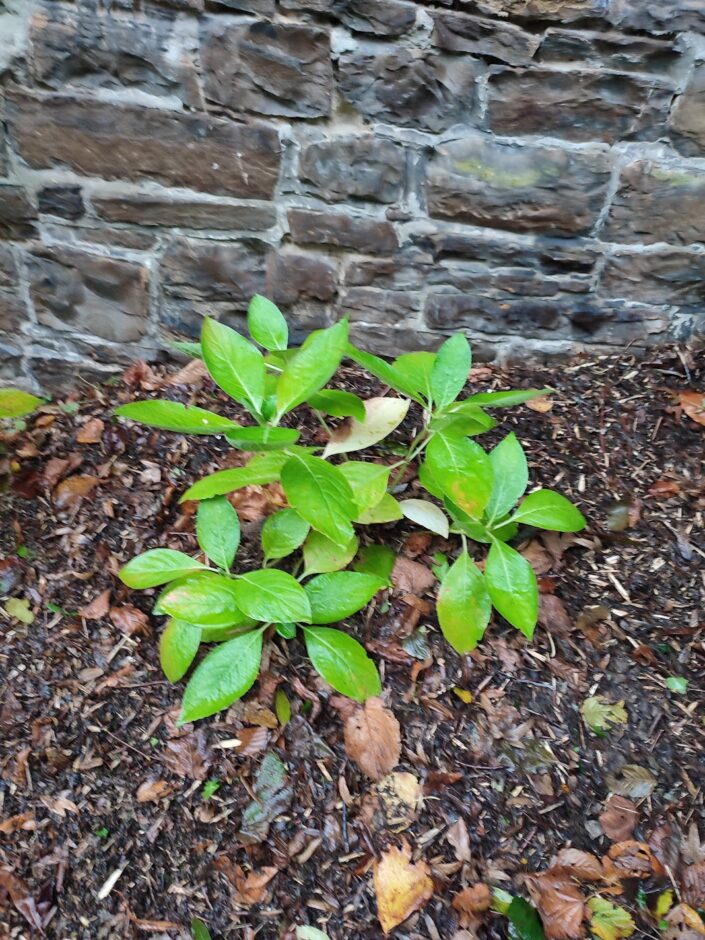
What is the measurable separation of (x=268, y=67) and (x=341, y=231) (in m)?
0.46

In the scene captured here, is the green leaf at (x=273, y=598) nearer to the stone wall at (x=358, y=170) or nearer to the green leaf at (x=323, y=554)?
the green leaf at (x=323, y=554)

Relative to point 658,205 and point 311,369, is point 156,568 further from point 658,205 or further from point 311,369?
point 658,205

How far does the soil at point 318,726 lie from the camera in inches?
53.9

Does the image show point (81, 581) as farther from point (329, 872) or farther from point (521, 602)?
point (521, 602)

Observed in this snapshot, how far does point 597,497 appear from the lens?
6.21 feet

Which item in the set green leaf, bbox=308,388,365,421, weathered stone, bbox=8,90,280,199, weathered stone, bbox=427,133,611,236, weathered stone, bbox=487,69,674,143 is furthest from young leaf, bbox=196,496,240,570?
weathered stone, bbox=487,69,674,143

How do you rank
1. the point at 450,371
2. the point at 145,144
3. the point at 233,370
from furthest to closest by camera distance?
the point at 145,144 → the point at 450,371 → the point at 233,370

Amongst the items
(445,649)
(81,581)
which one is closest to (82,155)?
(81,581)

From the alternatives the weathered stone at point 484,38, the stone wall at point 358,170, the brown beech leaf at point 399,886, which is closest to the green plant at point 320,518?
the brown beech leaf at point 399,886

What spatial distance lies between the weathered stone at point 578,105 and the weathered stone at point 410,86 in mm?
86

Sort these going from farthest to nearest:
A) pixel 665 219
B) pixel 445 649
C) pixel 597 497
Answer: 1. pixel 665 219
2. pixel 597 497
3. pixel 445 649

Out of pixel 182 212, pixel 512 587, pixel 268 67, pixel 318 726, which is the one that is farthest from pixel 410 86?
pixel 318 726

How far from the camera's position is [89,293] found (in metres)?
2.20

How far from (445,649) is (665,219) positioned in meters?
1.40
